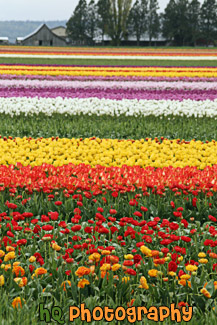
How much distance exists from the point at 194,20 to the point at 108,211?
73210 millimetres

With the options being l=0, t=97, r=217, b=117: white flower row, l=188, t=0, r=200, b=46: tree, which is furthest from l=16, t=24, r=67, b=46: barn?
l=0, t=97, r=217, b=117: white flower row

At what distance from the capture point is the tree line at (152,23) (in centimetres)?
7075

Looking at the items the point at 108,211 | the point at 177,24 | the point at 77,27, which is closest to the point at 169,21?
the point at 177,24

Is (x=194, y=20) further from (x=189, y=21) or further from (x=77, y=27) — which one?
(x=77, y=27)

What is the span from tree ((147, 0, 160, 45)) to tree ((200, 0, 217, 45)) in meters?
7.64

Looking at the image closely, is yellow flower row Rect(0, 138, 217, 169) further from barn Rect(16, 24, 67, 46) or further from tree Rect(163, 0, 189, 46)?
barn Rect(16, 24, 67, 46)

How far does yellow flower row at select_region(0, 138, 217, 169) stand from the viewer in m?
6.68

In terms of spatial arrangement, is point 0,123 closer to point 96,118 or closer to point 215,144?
point 96,118

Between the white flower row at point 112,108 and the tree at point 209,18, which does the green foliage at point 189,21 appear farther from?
the white flower row at point 112,108

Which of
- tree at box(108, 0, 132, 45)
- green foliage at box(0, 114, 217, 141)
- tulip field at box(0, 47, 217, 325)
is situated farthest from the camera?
tree at box(108, 0, 132, 45)

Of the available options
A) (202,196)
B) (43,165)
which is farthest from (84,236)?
(43,165)

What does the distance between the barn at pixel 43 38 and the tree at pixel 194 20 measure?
21.9m

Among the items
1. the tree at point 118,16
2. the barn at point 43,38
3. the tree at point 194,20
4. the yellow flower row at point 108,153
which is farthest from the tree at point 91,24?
the yellow flower row at point 108,153

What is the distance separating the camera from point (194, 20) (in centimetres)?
7269
